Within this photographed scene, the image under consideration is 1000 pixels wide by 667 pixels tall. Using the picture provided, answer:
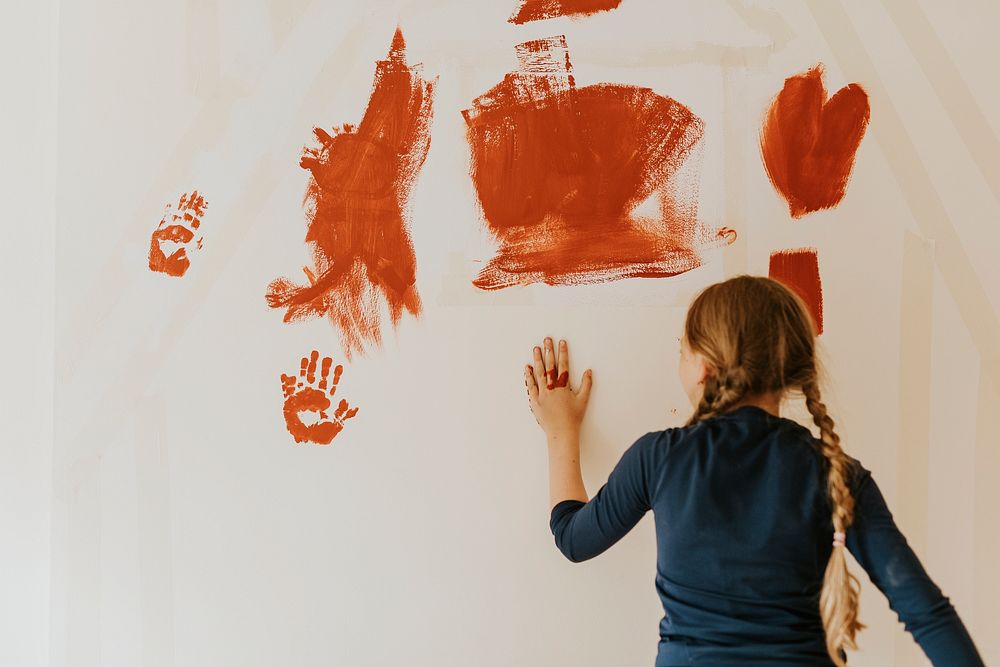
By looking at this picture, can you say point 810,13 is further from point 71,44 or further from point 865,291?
point 71,44

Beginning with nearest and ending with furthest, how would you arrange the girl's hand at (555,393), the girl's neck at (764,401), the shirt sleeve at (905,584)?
the shirt sleeve at (905,584), the girl's neck at (764,401), the girl's hand at (555,393)

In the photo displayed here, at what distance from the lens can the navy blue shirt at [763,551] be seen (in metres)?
0.90

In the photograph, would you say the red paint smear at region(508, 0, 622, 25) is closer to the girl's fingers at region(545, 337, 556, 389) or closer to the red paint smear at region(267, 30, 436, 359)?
the red paint smear at region(267, 30, 436, 359)

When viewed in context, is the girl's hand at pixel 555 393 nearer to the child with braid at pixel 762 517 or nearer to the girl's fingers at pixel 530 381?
the girl's fingers at pixel 530 381

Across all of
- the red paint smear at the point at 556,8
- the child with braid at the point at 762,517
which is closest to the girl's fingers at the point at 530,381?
the child with braid at the point at 762,517

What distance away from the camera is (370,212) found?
125 cm

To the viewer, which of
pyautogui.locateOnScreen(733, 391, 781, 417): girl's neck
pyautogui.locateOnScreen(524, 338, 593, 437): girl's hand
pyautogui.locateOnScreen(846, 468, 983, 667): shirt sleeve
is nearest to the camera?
pyautogui.locateOnScreen(846, 468, 983, 667): shirt sleeve

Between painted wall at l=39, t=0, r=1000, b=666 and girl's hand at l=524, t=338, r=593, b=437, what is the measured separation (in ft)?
0.08

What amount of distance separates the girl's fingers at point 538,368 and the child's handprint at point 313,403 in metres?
0.31

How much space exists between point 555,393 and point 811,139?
60 centimetres

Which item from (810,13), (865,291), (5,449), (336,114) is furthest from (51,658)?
(810,13)

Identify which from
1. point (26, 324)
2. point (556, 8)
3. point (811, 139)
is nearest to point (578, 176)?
point (556, 8)

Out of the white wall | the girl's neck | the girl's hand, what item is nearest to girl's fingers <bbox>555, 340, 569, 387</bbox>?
the girl's hand

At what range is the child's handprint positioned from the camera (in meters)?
1.26
